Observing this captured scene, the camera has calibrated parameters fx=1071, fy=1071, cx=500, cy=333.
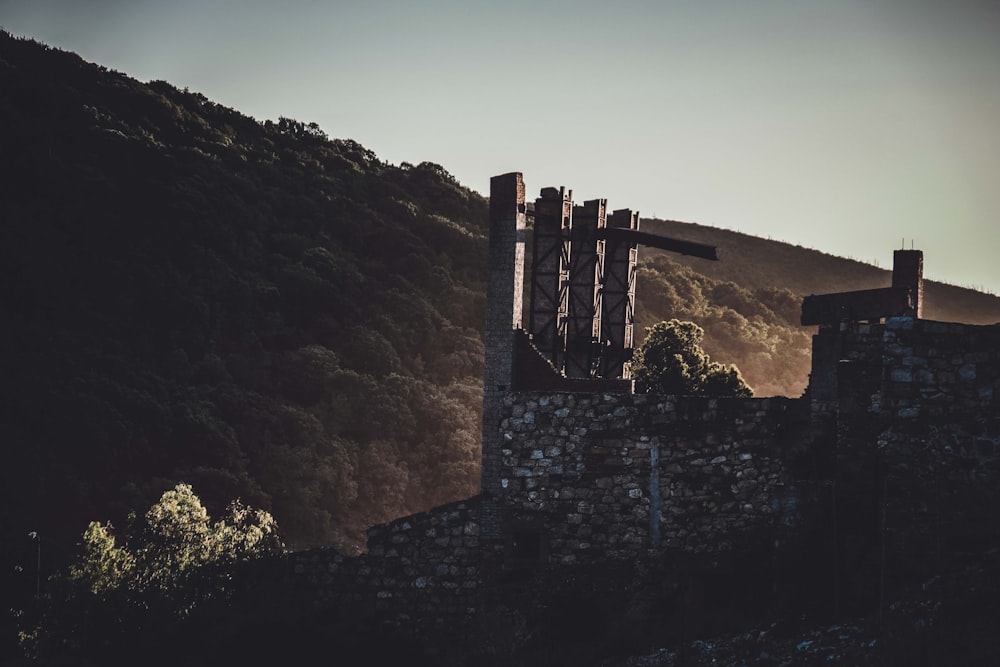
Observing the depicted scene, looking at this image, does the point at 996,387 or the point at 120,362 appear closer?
the point at 996,387

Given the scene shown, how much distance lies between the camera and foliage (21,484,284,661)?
59.2 feet

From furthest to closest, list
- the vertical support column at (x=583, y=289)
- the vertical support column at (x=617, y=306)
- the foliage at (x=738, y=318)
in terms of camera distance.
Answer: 1. the foliage at (x=738, y=318)
2. the vertical support column at (x=617, y=306)
3. the vertical support column at (x=583, y=289)

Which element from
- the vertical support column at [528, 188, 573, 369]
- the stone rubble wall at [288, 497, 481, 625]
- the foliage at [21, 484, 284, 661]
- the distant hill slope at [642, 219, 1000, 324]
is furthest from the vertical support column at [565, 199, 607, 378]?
the distant hill slope at [642, 219, 1000, 324]

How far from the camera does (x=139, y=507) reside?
124 feet

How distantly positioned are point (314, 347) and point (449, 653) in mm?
35337

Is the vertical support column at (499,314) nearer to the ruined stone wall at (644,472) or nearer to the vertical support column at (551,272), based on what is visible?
the ruined stone wall at (644,472)

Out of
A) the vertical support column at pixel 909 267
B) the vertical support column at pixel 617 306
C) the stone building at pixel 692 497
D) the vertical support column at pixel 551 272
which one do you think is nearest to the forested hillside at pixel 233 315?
the vertical support column at pixel 551 272

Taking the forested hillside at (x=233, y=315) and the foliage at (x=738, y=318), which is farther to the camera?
the foliage at (x=738, y=318)

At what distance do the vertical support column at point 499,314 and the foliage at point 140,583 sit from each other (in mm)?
4276

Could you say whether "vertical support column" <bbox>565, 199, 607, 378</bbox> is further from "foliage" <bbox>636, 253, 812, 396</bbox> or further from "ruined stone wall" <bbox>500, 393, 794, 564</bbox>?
"foliage" <bbox>636, 253, 812, 396</bbox>

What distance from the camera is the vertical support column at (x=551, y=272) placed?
23.3 meters

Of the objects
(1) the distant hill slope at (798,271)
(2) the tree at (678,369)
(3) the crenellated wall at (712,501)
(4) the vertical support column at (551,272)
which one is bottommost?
A: (3) the crenellated wall at (712,501)

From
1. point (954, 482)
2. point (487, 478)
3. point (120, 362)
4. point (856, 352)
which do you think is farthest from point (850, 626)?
point (120, 362)

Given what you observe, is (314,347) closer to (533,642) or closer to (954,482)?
(533,642)
